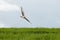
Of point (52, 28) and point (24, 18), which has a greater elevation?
point (24, 18)

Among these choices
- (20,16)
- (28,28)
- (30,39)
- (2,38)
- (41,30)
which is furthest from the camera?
(28,28)

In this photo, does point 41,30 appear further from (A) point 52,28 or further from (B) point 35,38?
(B) point 35,38

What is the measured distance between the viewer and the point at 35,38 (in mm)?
10117

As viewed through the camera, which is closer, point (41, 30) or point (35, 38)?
point (35, 38)

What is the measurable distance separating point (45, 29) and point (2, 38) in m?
5.34

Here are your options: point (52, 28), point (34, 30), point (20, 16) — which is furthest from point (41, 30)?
point (20, 16)

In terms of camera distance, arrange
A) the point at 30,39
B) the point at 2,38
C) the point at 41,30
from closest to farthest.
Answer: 1. the point at 30,39
2. the point at 2,38
3. the point at 41,30

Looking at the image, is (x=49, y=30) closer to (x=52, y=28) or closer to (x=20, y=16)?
(x=52, y=28)

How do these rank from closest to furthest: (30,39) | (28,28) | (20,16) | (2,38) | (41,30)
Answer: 1. (30,39)
2. (2,38)
3. (20,16)
4. (41,30)
5. (28,28)

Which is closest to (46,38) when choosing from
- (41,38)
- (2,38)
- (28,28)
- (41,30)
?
(41,38)

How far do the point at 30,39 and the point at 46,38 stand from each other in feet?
2.59

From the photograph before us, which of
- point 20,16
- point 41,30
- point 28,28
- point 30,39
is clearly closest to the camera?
point 30,39

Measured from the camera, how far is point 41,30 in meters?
14.5

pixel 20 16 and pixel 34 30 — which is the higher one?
pixel 20 16
